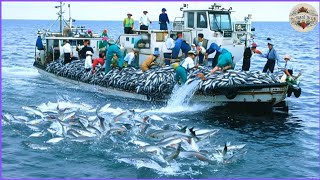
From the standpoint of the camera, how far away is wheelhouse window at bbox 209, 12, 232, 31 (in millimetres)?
26656

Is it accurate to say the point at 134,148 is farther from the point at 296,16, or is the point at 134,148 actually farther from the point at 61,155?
the point at 296,16

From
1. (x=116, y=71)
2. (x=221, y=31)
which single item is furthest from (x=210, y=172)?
(x=221, y=31)

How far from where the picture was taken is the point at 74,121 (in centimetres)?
1691

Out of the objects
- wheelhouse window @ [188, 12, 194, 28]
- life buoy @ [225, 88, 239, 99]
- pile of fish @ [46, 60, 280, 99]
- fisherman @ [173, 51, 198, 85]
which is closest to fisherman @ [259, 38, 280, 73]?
pile of fish @ [46, 60, 280, 99]

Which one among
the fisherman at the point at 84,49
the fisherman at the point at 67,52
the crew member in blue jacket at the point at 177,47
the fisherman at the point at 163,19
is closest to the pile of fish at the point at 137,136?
the crew member in blue jacket at the point at 177,47

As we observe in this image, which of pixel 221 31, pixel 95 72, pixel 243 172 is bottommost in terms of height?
pixel 243 172

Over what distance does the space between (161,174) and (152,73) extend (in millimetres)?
10580

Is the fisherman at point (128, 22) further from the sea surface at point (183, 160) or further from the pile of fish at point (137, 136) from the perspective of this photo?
the pile of fish at point (137, 136)

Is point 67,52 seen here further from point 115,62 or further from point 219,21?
point 219,21

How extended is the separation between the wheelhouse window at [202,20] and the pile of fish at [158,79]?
4.80 m

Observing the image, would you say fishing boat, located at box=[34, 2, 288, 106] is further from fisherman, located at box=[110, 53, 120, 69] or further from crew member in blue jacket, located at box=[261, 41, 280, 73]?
crew member in blue jacket, located at box=[261, 41, 280, 73]

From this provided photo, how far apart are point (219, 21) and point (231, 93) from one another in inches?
301

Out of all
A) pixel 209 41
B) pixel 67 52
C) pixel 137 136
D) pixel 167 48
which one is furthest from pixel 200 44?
pixel 137 136

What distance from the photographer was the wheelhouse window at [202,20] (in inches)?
1047
